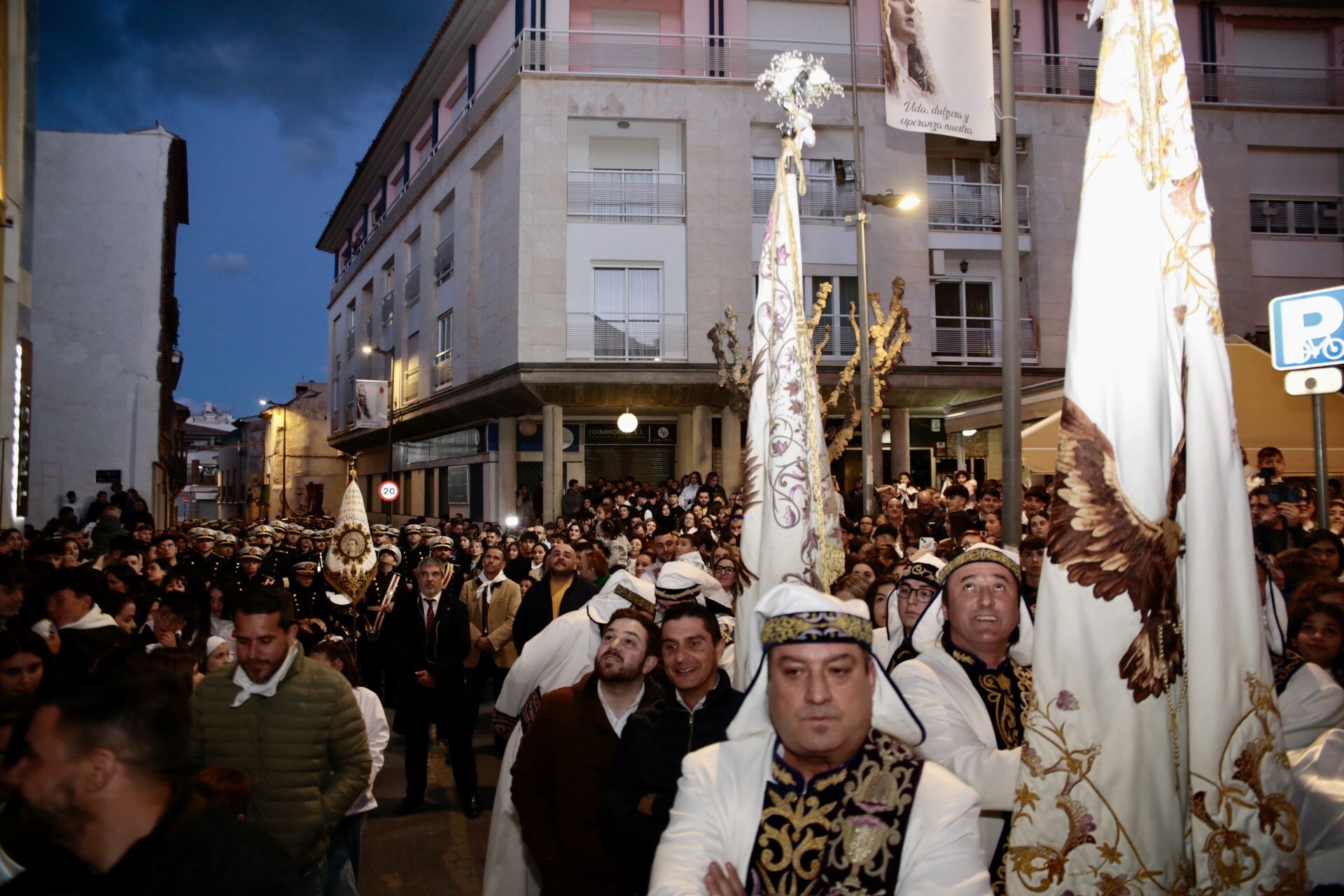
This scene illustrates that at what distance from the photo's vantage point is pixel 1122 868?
2299mm

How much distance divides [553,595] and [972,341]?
19705 millimetres

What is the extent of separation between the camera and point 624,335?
23.8 metres

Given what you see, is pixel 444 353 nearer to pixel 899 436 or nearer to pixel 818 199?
pixel 818 199

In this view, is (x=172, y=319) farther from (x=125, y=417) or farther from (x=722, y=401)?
(x=722, y=401)

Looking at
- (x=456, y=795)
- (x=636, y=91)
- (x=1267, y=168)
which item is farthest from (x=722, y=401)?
(x=456, y=795)

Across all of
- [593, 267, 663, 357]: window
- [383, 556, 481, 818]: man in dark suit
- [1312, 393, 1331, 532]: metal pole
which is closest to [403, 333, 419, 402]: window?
[593, 267, 663, 357]: window

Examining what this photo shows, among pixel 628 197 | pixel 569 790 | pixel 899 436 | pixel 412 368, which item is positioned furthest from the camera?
pixel 412 368

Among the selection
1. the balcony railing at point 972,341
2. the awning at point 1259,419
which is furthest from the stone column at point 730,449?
the awning at point 1259,419

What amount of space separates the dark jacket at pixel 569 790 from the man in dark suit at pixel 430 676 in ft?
11.9

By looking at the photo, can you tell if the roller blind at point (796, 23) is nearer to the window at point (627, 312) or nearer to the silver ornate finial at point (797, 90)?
the window at point (627, 312)

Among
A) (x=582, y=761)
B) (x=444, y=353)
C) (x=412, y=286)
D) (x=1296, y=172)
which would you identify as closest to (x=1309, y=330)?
(x=582, y=761)

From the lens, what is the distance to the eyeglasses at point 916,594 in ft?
15.5

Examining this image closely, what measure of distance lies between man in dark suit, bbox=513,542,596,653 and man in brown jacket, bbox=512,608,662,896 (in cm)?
344

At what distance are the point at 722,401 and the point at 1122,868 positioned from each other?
2268 cm
